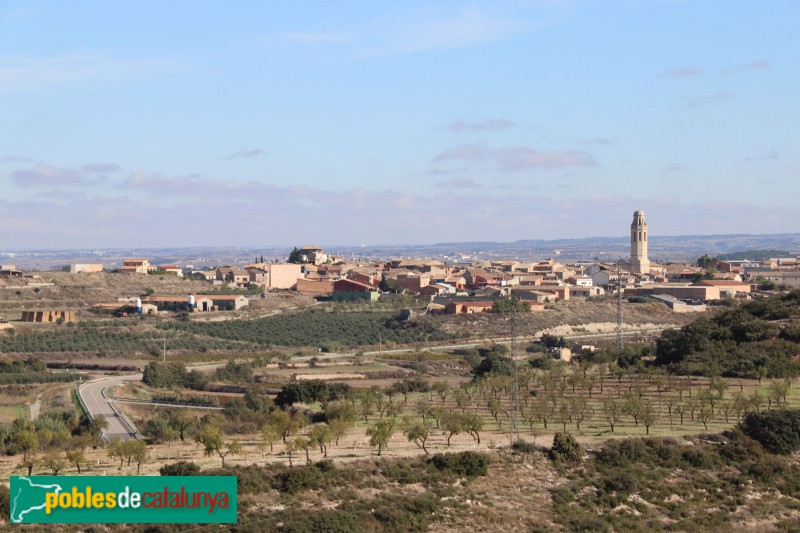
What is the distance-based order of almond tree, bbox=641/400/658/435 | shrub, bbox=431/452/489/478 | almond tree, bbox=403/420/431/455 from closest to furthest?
shrub, bbox=431/452/489/478
almond tree, bbox=403/420/431/455
almond tree, bbox=641/400/658/435

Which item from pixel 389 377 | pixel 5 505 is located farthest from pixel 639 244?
pixel 5 505

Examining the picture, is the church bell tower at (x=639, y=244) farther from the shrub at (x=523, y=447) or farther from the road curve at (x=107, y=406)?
the shrub at (x=523, y=447)

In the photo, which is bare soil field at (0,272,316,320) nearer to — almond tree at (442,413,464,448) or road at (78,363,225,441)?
road at (78,363,225,441)

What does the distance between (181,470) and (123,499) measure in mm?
A: 5553

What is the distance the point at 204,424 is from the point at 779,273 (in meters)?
87.5

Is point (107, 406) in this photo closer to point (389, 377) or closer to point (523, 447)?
point (389, 377)

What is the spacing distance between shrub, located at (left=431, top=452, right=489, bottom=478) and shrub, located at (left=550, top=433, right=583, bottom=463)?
2444mm

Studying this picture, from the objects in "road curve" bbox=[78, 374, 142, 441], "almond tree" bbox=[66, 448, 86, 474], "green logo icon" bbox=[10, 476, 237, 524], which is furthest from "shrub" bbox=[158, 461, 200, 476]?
"road curve" bbox=[78, 374, 142, 441]

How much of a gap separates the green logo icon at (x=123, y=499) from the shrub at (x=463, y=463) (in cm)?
815

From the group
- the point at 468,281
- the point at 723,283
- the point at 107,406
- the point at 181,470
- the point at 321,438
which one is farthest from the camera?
the point at 468,281

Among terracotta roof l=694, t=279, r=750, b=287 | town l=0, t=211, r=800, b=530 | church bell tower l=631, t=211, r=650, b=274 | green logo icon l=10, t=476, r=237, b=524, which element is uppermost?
church bell tower l=631, t=211, r=650, b=274

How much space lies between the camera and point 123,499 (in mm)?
20438

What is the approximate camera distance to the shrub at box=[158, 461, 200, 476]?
84.8 ft

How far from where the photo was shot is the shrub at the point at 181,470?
25841mm
